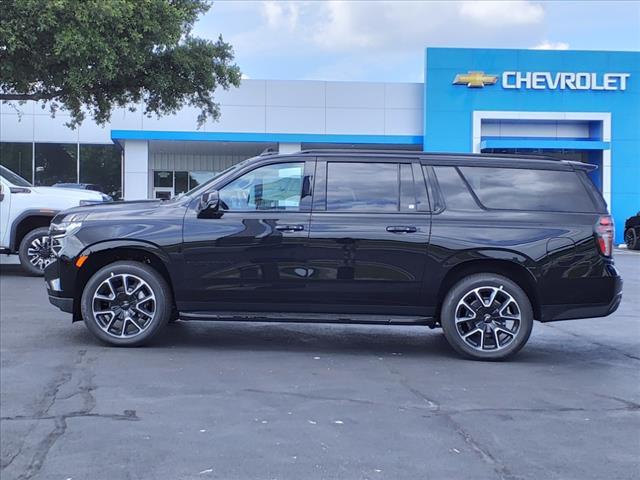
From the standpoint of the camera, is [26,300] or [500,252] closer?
[500,252]

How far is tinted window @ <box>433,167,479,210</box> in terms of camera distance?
20.5 feet

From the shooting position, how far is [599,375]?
5918 millimetres

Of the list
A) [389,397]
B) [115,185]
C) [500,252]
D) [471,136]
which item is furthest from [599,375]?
[115,185]

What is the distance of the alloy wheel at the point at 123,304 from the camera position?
6.22 metres

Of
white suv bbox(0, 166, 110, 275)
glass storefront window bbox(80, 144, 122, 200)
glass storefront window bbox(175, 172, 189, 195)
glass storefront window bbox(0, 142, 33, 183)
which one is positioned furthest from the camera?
glass storefront window bbox(175, 172, 189, 195)

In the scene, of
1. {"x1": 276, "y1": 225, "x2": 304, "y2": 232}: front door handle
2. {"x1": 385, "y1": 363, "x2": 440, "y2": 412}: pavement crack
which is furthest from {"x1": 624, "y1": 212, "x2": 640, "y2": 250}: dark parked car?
{"x1": 276, "y1": 225, "x2": 304, "y2": 232}: front door handle

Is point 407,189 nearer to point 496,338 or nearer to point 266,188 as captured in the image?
point 266,188

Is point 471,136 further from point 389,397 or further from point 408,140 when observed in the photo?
point 389,397

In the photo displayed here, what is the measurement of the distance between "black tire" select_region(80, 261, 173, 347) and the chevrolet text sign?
25.6 metres

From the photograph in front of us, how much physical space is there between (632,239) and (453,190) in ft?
72.2

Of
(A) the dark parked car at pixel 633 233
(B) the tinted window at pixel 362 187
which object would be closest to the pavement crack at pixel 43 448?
(B) the tinted window at pixel 362 187

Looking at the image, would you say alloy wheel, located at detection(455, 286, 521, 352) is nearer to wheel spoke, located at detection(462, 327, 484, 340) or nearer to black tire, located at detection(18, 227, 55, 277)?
wheel spoke, located at detection(462, 327, 484, 340)

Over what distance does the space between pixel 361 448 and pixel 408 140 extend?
26.4 m

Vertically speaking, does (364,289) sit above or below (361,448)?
above
